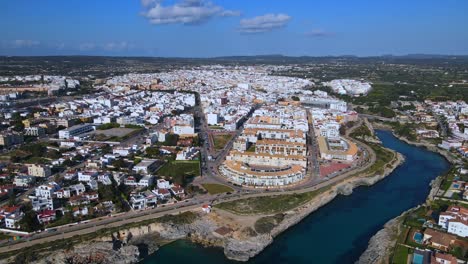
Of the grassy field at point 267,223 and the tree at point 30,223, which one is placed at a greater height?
the tree at point 30,223

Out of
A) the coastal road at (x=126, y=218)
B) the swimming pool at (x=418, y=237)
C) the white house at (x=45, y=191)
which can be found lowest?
the swimming pool at (x=418, y=237)

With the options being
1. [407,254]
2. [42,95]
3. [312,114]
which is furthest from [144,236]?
[42,95]

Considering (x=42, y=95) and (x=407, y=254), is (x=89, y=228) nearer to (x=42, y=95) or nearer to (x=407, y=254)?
(x=407, y=254)

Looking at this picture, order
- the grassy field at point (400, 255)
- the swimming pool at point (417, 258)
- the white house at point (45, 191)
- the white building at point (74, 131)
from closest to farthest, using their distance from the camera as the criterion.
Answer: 1. the swimming pool at point (417, 258)
2. the grassy field at point (400, 255)
3. the white house at point (45, 191)
4. the white building at point (74, 131)

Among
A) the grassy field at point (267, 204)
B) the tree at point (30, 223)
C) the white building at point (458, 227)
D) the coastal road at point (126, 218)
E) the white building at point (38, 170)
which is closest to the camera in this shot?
the coastal road at point (126, 218)

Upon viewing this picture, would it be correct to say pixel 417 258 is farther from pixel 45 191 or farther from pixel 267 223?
pixel 45 191

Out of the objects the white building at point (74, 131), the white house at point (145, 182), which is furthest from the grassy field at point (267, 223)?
the white building at point (74, 131)

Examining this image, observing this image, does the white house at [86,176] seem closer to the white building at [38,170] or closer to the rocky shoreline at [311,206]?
the white building at [38,170]
